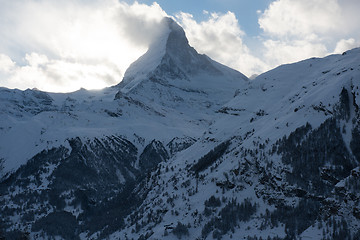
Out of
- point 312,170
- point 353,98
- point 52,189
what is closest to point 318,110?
point 353,98

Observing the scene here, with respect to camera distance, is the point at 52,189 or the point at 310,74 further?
the point at 52,189

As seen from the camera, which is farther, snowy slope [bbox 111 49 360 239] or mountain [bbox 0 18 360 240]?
mountain [bbox 0 18 360 240]

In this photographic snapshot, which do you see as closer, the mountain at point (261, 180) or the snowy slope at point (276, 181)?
the snowy slope at point (276, 181)

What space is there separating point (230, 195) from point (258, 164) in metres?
9.66

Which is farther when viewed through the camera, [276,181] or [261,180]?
[261,180]

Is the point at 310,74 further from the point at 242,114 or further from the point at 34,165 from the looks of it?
the point at 34,165

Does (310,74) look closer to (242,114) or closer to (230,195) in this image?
(242,114)

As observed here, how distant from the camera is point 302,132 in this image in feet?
261

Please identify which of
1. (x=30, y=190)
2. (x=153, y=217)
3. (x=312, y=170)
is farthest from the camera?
(x=30, y=190)

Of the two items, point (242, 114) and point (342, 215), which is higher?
point (242, 114)

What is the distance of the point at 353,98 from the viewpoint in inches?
3182

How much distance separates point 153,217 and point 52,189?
103 metres

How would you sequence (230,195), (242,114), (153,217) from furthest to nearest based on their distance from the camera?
1. (242,114)
2. (153,217)
3. (230,195)

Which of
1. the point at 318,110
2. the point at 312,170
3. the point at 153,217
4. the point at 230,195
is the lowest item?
the point at 153,217
